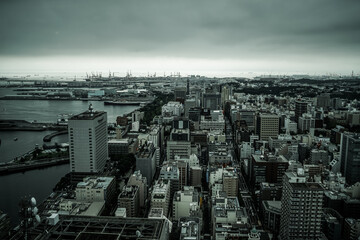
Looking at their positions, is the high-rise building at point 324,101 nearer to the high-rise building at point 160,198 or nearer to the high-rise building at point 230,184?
the high-rise building at point 230,184

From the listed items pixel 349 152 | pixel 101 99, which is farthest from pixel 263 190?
pixel 101 99

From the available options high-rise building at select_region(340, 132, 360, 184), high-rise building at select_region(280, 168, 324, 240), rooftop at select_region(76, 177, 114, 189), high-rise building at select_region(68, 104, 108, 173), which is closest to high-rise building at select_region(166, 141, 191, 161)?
high-rise building at select_region(68, 104, 108, 173)

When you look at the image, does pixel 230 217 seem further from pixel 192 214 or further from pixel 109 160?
pixel 109 160

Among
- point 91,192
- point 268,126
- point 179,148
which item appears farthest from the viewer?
point 268,126

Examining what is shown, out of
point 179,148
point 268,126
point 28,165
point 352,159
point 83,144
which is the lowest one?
point 28,165

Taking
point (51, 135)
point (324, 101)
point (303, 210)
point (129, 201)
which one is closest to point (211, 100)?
point (324, 101)

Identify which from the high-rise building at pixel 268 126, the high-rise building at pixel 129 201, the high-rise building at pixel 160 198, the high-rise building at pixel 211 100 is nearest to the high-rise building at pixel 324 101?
the high-rise building at pixel 211 100

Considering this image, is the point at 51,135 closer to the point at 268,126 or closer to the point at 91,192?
the point at 91,192
